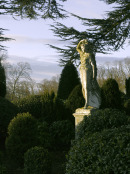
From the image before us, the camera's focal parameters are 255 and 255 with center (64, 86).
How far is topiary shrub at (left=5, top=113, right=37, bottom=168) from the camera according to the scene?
692 centimetres

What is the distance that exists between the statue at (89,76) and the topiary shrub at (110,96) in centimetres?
276

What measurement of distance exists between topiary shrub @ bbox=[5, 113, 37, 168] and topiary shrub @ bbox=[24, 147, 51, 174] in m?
0.87

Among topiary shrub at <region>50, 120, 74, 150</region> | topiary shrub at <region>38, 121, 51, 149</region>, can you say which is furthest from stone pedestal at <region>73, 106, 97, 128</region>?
topiary shrub at <region>50, 120, 74, 150</region>

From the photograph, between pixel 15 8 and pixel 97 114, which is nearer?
pixel 97 114

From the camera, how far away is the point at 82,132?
18.7ft

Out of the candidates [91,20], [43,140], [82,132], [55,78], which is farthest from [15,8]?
[55,78]

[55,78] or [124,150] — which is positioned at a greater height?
[55,78]

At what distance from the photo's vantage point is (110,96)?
33.7ft

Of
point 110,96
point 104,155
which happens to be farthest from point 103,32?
point 104,155

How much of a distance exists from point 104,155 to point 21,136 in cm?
389

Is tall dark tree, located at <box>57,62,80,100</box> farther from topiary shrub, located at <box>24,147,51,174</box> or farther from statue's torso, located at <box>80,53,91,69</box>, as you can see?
topiary shrub, located at <box>24,147,51,174</box>

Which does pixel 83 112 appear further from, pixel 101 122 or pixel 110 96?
pixel 110 96

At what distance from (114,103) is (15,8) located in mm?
5337

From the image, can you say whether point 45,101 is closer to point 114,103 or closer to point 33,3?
point 114,103
